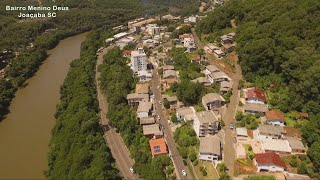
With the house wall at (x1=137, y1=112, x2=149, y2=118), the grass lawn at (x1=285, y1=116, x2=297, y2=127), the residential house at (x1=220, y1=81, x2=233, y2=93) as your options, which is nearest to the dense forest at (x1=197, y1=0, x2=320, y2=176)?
the grass lawn at (x1=285, y1=116, x2=297, y2=127)

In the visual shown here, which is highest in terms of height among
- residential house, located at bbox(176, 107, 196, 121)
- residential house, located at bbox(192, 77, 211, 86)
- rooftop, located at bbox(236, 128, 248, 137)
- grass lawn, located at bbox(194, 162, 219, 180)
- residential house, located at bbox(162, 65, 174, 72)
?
residential house, located at bbox(162, 65, 174, 72)

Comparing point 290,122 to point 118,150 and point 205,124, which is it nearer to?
point 205,124

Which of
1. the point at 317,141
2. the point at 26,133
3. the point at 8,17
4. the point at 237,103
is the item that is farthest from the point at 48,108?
the point at 8,17

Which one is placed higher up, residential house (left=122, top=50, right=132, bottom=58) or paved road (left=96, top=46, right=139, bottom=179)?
residential house (left=122, top=50, right=132, bottom=58)

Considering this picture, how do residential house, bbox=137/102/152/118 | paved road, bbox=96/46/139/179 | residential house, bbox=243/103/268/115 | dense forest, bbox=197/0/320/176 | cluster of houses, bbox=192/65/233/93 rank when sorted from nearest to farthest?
paved road, bbox=96/46/139/179 → dense forest, bbox=197/0/320/176 → residential house, bbox=243/103/268/115 → residential house, bbox=137/102/152/118 → cluster of houses, bbox=192/65/233/93

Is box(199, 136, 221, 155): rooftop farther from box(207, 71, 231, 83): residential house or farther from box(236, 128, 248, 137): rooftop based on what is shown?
box(207, 71, 231, 83): residential house

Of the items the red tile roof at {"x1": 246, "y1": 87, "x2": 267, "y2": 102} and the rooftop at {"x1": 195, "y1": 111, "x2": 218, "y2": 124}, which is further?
the red tile roof at {"x1": 246, "y1": 87, "x2": 267, "y2": 102}

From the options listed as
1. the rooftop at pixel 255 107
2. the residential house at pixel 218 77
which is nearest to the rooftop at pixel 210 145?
the rooftop at pixel 255 107

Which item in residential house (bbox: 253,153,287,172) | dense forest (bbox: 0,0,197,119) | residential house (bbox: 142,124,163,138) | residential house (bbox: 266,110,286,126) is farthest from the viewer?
dense forest (bbox: 0,0,197,119)
